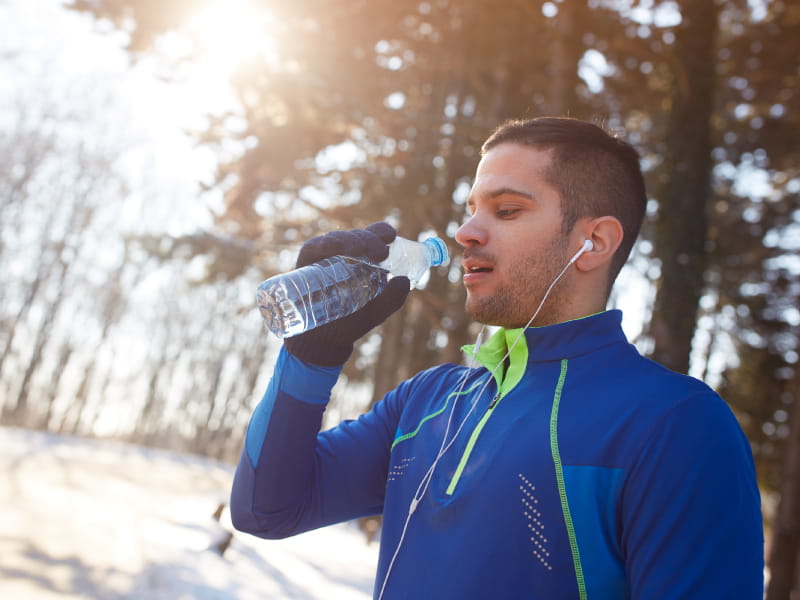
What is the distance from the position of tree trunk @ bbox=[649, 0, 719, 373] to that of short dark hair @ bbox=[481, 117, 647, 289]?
4.56m

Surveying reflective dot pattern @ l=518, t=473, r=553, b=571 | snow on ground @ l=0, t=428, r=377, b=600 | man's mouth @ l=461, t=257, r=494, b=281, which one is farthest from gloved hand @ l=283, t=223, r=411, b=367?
snow on ground @ l=0, t=428, r=377, b=600

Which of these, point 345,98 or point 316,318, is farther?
point 345,98

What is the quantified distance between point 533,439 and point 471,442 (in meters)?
0.20

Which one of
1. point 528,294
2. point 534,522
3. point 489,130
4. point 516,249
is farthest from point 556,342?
point 489,130

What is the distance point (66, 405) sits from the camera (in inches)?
1121

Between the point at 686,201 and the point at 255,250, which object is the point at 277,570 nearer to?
the point at 255,250

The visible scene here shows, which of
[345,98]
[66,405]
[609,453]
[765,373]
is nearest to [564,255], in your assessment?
[609,453]

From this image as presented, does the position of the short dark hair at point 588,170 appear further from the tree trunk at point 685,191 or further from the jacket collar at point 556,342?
the tree trunk at point 685,191

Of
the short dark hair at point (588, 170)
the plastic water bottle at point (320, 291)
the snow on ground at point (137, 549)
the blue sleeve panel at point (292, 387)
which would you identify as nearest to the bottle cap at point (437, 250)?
the plastic water bottle at point (320, 291)

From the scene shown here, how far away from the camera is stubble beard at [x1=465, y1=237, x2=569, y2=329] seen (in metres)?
1.77

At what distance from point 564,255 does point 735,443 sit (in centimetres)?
73

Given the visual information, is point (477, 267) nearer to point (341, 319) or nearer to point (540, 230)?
point (540, 230)

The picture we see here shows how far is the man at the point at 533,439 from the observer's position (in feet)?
3.93

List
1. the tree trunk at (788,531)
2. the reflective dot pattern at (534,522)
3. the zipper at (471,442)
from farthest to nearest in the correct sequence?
the tree trunk at (788,531)
the zipper at (471,442)
the reflective dot pattern at (534,522)
